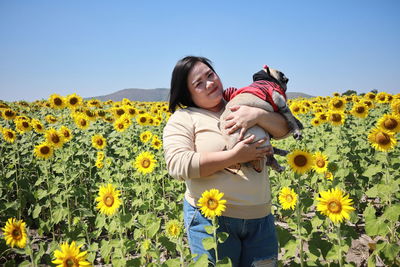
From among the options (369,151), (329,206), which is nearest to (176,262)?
(329,206)

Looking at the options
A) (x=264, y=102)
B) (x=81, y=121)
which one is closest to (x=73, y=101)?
(x=81, y=121)

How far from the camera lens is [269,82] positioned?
226 cm

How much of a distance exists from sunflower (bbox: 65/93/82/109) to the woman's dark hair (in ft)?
17.9

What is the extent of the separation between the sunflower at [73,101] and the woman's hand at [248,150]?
617 centimetres

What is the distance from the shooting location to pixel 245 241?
2088 mm

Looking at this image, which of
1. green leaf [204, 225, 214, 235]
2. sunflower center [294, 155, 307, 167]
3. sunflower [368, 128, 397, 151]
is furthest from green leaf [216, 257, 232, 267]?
sunflower [368, 128, 397, 151]

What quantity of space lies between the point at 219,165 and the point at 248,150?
0.70 feet

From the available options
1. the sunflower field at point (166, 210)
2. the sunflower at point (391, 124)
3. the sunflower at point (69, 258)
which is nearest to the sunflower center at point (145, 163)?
the sunflower field at point (166, 210)

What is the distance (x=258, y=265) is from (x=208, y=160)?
0.88 meters

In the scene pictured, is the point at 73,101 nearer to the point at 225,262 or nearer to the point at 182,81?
the point at 182,81

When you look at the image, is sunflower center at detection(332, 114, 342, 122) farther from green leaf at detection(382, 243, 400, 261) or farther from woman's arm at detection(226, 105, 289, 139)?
woman's arm at detection(226, 105, 289, 139)

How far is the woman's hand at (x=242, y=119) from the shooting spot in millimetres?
1953

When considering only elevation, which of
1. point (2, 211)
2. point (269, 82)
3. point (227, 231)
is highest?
point (269, 82)

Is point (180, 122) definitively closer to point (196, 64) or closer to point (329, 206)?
point (196, 64)
